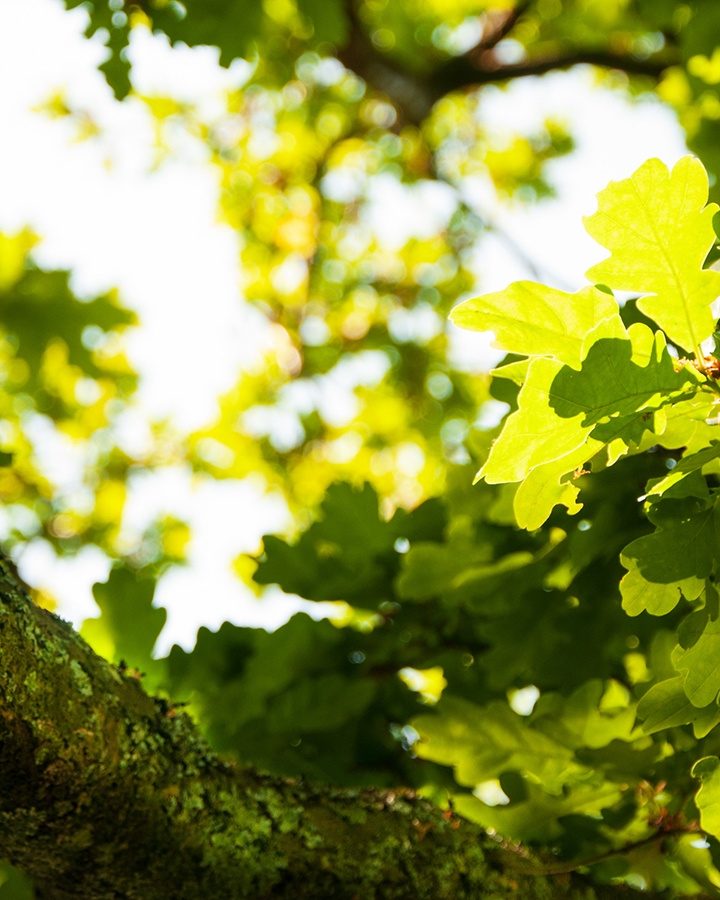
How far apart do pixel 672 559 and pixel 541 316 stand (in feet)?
0.97

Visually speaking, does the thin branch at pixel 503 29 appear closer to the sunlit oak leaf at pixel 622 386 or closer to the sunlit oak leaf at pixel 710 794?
the sunlit oak leaf at pixel 622 386

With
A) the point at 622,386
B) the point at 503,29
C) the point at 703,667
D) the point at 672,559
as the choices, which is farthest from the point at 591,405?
the point at 503,29

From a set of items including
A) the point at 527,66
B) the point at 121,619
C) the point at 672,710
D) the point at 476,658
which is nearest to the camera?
the point at 672,710

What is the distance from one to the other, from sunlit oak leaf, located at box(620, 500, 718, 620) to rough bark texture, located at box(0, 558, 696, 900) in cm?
65

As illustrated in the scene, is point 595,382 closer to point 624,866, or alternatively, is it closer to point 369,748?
point 624,866

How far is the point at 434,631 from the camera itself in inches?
73.0

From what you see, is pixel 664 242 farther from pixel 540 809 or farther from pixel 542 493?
pixel 540 809

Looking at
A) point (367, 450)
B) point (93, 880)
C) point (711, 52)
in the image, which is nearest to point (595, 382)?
point (93, 880)

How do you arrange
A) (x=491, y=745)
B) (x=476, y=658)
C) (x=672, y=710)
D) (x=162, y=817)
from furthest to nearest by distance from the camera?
(x=476, y=658), (x=491, y=745), (x=162, y=817), (x=672, y=710)

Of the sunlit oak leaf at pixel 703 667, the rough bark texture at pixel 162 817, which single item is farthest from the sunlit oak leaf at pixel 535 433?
the rough bark texture at pixel 162 817

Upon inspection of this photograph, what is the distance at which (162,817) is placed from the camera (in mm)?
1228

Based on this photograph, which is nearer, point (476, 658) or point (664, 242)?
point (664, 242)

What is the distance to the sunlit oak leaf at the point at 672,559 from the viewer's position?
0.98 m

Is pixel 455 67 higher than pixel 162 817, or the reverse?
pixel 455 67
